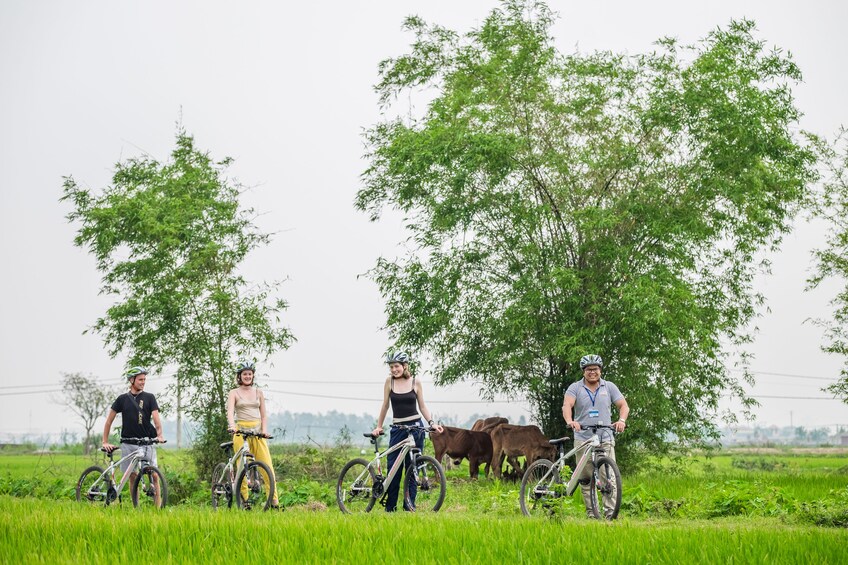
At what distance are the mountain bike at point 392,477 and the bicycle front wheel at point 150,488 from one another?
2304mm

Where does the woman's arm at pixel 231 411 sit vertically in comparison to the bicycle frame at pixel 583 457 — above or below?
above

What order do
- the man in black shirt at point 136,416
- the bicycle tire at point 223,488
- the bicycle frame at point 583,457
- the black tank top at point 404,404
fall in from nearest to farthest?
the bicycle frame at point 583,457, the black tank top at point 404,404, the bicycle tire at point 223,488, the man in black shirt at point 136,416

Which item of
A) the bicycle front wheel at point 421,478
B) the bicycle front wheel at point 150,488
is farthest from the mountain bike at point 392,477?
the bicycle front wheel at point 150,488

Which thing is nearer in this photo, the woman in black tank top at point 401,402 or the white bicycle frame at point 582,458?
the white bicycle frame at point 582,458

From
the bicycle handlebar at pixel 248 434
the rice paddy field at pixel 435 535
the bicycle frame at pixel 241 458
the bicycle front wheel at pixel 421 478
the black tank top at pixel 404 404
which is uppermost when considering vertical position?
the black tank top at pixel 404 404

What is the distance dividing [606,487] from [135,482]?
249 inches

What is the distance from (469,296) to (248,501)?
1123 centimetres

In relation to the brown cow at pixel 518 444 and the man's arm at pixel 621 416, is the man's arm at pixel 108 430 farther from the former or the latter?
the brown cow at pixel 518 444

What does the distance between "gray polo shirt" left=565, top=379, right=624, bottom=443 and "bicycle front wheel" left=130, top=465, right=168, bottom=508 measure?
5373 millimetres

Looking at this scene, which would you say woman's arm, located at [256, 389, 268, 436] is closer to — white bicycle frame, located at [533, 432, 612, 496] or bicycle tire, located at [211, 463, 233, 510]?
bicycle tire, located at [211, 463, 233, 510]

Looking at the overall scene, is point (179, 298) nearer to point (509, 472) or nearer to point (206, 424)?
point (206, 424)

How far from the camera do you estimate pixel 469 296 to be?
77.9ft

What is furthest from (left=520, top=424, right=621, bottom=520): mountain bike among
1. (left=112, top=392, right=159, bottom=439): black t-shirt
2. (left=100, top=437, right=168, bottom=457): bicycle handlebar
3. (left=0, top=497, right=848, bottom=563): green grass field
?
(left=112, top=392, right=159, bottom=439): black t-shirt

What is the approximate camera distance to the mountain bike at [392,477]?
1276 centimetres
